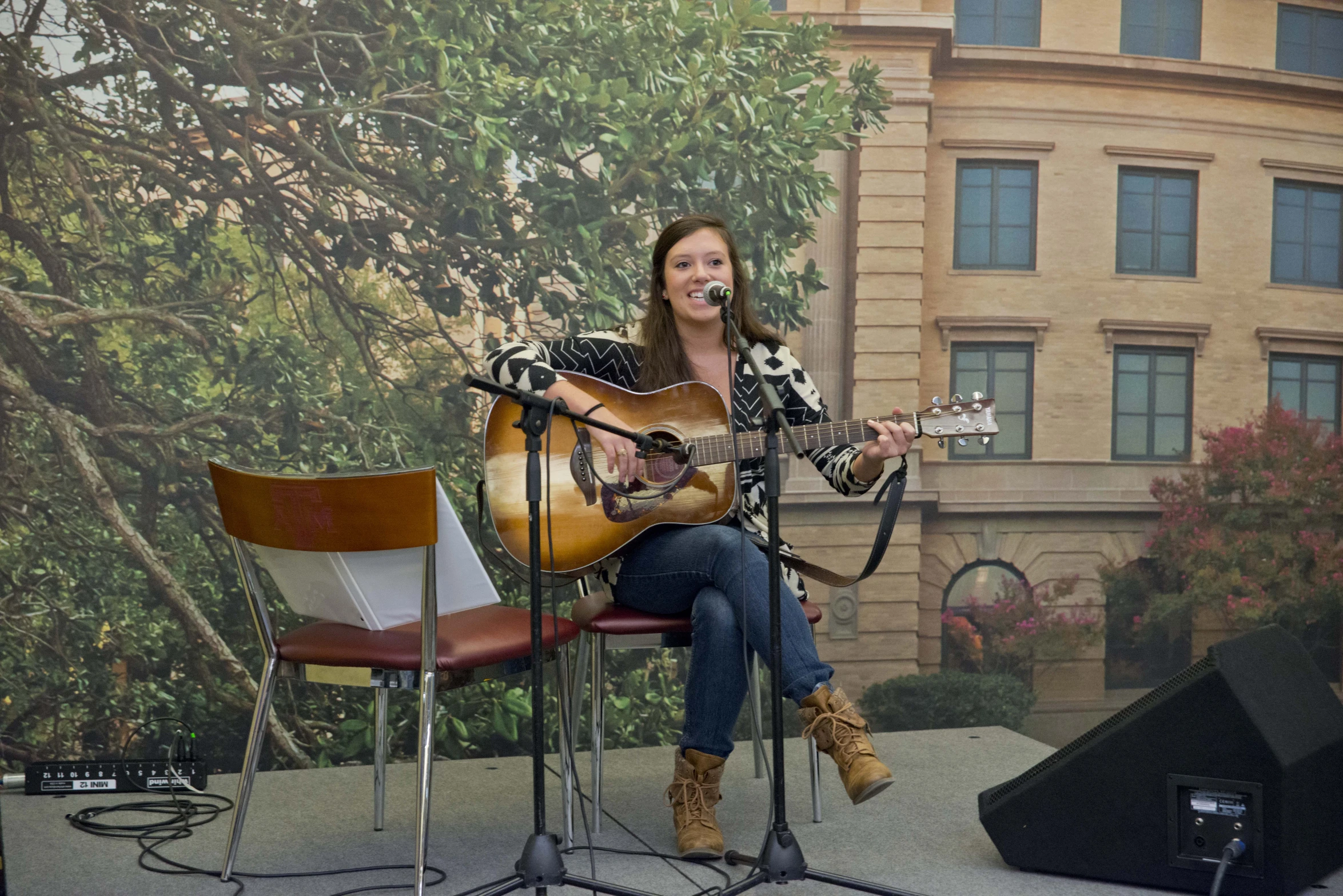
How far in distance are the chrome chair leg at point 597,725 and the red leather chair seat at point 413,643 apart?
227 mm

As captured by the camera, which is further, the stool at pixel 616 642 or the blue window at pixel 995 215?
the blue window at pixel 995 215

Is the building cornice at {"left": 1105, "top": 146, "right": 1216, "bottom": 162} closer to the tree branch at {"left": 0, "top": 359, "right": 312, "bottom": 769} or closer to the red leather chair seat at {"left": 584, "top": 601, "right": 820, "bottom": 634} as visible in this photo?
the red leather chair seat at {"left": 584, "top": 601, "right": 820, "bottom": 634}

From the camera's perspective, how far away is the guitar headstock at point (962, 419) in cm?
205

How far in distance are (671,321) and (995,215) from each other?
1.93 m

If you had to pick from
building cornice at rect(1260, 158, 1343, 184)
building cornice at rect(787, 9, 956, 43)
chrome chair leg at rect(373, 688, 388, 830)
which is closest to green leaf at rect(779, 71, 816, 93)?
building cornice at rect(787, 9, 956, 43)

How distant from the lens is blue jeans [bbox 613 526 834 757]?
202cm

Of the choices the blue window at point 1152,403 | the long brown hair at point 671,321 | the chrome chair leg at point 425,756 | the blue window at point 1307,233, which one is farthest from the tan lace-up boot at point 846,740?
the blue window at point 1307,233

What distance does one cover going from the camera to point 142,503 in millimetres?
3256

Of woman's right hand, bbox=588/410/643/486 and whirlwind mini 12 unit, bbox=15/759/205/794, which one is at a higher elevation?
woman's right hand, bbox=588/410/643/486

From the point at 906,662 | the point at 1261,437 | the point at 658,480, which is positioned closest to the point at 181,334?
the point at 658,480

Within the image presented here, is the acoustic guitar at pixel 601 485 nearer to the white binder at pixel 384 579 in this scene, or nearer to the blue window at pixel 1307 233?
the white binder at pixel 384 579

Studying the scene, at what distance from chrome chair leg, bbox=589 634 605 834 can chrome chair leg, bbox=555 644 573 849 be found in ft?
0.41

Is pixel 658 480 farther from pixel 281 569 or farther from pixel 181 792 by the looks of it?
pixel 181 792

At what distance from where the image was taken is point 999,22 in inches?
155
